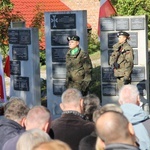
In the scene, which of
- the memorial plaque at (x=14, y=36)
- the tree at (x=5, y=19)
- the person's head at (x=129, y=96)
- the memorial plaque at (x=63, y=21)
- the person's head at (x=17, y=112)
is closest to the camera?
the person's head at (x=17, y=112)

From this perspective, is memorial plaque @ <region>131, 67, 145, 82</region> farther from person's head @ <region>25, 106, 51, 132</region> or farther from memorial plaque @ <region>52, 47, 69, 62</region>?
person's head @ <region>25, 106, 51, 132</region>

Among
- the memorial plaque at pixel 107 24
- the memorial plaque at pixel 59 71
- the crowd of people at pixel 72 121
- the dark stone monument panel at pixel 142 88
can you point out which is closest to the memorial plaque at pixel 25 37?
the memorial plaque at pixel 59 71

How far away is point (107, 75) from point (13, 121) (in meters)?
8.26

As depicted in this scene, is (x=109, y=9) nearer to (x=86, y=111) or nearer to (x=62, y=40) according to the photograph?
(x=62, y=40)

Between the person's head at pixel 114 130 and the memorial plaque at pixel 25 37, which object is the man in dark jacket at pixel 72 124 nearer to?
the person's head at pixel 114 130

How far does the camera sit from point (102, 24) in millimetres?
14992

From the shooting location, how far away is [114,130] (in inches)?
183

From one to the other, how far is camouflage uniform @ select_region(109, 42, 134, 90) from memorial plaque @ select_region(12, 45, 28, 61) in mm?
2605

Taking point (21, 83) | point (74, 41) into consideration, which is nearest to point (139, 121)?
point (74, 41)

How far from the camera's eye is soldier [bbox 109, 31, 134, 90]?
13.2m

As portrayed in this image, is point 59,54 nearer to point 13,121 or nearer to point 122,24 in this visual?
point 122,24

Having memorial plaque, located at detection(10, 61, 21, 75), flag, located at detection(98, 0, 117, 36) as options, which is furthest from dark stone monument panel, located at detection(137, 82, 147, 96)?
flag, located at detection(98, 0, 117, 36)

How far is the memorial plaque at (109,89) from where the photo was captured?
49.1ft

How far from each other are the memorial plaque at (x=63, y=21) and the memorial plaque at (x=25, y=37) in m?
0.62
